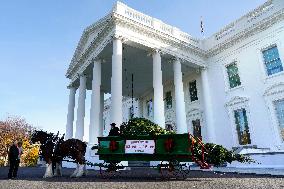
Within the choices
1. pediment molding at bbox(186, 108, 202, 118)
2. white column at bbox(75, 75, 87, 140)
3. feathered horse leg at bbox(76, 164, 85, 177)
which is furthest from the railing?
feathered horse leg at bbox(76, 164, 85, 177)

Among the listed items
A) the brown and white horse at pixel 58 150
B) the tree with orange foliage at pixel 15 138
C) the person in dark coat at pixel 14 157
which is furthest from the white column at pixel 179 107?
the tree with orange foliage at pixel 15 138

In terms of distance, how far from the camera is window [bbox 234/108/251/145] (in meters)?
17.8

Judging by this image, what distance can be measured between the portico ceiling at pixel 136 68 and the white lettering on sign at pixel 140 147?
37.0 feet

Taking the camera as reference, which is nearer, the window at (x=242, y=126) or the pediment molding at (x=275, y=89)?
the pediment molding at (x=275, y=89)

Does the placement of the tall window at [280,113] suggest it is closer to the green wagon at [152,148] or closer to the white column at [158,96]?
the white column at [158,96]

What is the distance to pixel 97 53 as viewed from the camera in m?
19.3

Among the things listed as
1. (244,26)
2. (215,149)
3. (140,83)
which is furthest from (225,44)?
(215,149)

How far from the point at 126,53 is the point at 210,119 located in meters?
8.61

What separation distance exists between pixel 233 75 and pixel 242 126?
4.12 m

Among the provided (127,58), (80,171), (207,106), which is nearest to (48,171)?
(80,171)

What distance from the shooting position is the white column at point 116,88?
50.6ft

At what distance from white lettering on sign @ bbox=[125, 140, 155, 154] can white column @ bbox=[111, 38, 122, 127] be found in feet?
23.8

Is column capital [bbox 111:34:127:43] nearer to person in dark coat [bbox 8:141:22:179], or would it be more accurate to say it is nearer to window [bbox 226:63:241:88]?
window [bbox 226:63:241:88]

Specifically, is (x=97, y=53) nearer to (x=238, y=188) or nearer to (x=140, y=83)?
(x=140, y=83)
